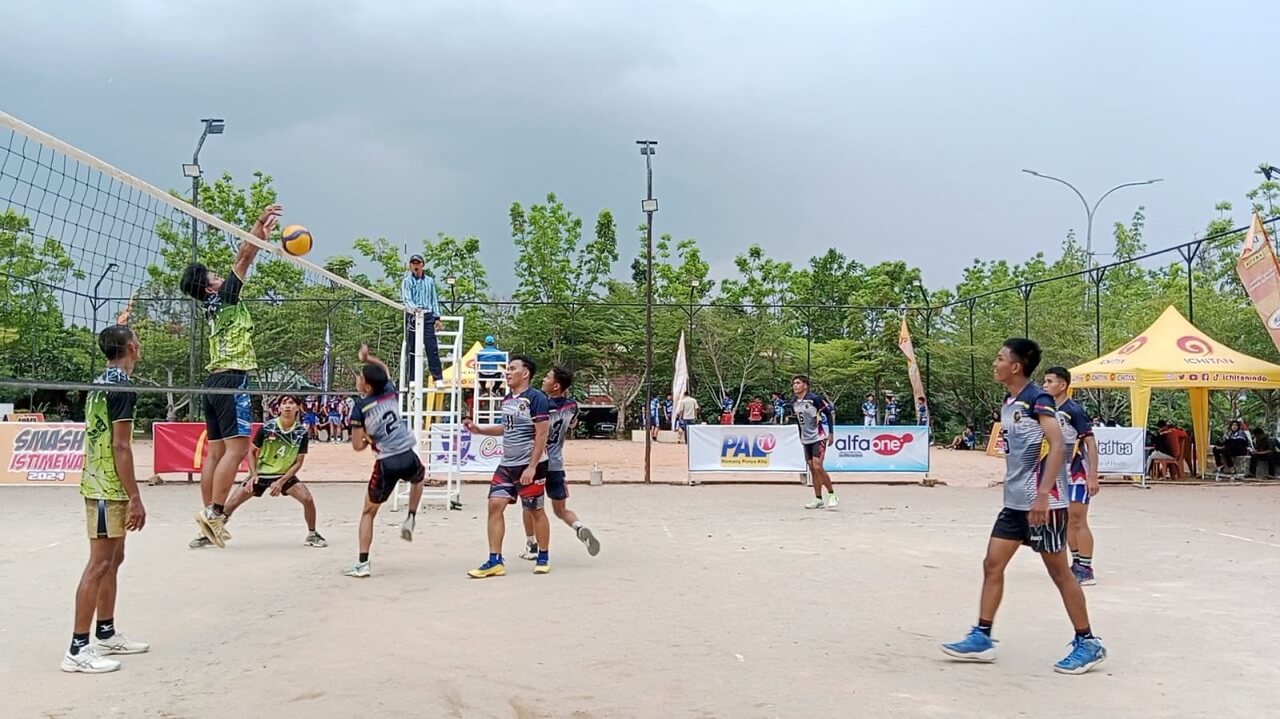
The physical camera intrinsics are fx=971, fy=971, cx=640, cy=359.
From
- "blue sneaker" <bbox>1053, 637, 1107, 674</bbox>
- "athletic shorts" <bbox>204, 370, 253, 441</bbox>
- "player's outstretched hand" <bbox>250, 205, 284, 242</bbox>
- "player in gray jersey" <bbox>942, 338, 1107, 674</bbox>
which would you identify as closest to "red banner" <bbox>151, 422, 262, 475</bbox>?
"athletic shorts" <bbox>204, 370, 253, 441</bbox>

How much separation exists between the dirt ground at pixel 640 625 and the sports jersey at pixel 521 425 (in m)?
0.96

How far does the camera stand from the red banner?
1583 cm

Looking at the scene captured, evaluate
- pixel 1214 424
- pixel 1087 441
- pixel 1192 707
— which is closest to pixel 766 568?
pixel 1087 441

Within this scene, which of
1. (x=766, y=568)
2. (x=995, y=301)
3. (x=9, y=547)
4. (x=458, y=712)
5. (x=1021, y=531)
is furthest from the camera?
(x=995, y=301)

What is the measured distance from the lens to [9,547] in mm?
9047

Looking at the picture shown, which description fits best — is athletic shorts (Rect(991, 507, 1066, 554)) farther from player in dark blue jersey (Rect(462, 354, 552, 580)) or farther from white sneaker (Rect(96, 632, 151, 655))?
white sneaker (Rect(96, 632, 151, 655))

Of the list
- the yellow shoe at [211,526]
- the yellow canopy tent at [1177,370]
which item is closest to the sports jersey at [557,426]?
the yellow shoe at [211,526]

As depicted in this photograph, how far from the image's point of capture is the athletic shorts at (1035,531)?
5203 millimetres

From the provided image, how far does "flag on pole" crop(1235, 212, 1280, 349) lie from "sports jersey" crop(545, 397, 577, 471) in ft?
42.1

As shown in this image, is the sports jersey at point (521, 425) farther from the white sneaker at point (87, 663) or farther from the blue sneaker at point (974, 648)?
the blue sneaker at point (974, 648)

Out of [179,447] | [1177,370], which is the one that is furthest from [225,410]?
[1177,370]

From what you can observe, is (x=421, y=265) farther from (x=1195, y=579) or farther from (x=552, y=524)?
(x=1195, y=579)

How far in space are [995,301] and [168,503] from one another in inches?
1212

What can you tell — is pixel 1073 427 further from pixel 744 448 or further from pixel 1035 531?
pixel 744 448
